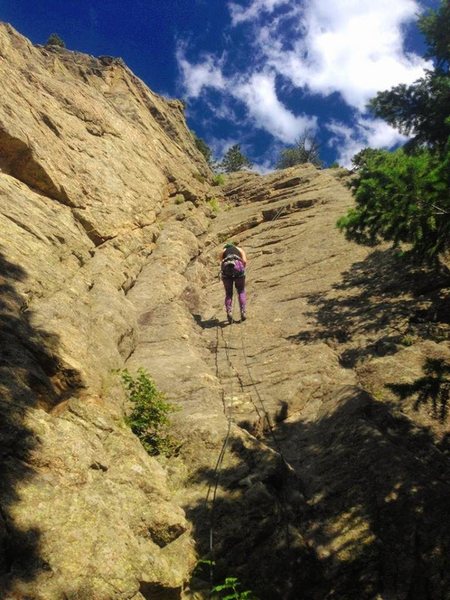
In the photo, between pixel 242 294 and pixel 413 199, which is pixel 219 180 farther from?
pixel 413 199

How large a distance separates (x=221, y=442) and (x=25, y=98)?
42.2ft

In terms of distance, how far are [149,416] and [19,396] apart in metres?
2.33

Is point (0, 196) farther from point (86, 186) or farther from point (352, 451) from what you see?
point (352, 451)

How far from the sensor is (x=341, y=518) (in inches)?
196

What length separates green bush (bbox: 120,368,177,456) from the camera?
20.2 ft

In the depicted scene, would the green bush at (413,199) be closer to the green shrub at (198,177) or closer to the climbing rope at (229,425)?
the climbing rope at (229,425)

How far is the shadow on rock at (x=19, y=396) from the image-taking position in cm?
326

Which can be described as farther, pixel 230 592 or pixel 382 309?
pixel 382 309

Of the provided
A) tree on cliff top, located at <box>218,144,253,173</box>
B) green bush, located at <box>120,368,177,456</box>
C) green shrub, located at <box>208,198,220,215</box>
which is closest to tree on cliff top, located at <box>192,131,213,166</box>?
tree on cliff top, located at <box>218,144,253,173</box>

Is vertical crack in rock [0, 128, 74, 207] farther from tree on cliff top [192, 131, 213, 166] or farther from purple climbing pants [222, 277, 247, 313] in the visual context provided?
tree on cliff top [192, 131, 213, 166]

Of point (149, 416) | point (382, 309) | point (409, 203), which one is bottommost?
point (149, 416)

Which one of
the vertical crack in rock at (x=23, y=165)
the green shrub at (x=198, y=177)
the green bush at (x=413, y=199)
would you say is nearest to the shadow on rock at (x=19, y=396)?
the vertical crack in rock at (x=23, y=165)

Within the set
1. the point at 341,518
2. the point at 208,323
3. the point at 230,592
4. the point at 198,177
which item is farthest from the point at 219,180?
the point at 230,592

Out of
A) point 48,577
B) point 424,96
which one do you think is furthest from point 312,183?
point 48,577
